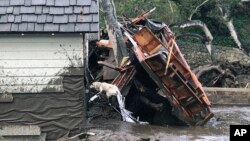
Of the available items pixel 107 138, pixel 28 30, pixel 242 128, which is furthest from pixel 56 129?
pixel 242 128

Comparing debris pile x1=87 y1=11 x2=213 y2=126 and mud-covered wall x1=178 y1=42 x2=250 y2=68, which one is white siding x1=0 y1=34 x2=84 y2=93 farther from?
mud-covered wall x1=178 y1=42 x2=250 y2=68

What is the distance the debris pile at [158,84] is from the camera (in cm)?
1098

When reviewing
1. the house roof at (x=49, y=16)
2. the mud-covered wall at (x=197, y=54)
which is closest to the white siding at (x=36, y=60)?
the house roof at (x=49, y=16)

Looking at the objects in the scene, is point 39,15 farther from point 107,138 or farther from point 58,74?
point 107,138

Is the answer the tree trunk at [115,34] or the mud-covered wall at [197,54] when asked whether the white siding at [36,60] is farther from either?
the mud-covered wall at [197,54]

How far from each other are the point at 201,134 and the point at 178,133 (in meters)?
0.54

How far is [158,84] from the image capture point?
1116 centimetres

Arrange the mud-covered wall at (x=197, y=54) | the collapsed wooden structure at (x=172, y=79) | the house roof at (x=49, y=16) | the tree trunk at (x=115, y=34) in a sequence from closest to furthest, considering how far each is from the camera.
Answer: the house roof at (x=49, y=16), the collapsed wooden structure at (x=172, y=79), the tree trunk at (x=115, y=34), the mud-covered wall at (x=197, y=54)

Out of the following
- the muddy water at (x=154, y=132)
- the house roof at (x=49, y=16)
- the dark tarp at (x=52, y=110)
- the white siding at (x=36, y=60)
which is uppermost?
the house roof at (x=49, y=16)

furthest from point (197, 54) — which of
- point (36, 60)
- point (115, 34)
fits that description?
point (36, 60)

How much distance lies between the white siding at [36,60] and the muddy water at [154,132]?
1.48 meters

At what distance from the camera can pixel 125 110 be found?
1161 cm

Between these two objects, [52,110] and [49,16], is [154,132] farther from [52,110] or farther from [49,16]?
[49,16]

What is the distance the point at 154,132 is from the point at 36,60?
9.91ft
